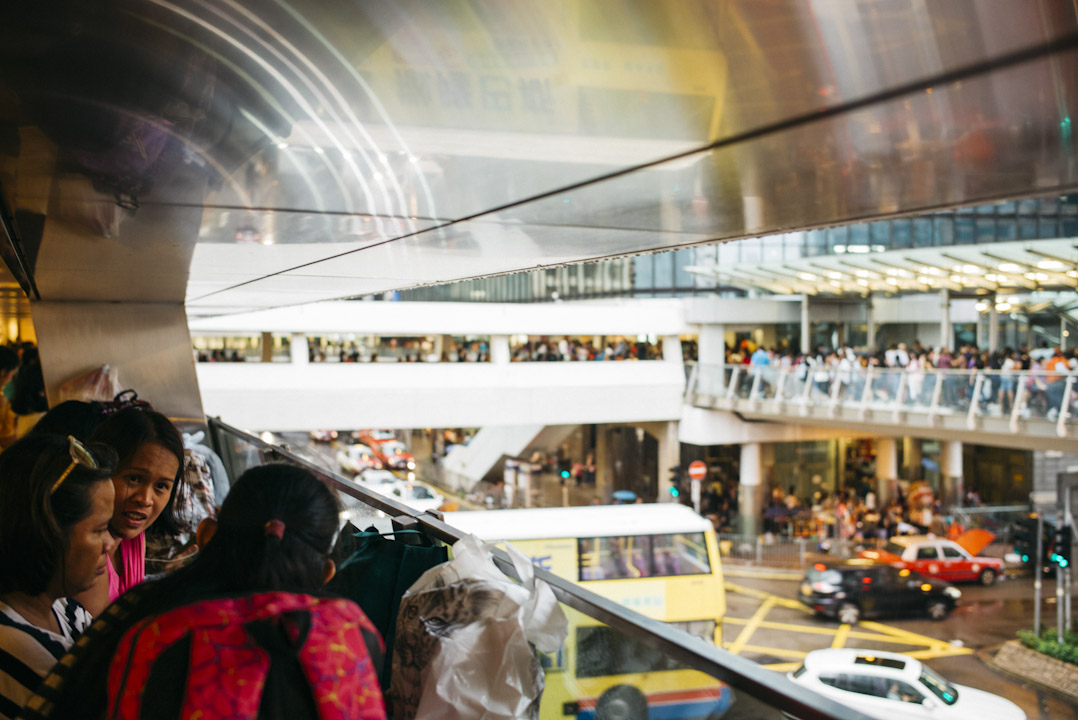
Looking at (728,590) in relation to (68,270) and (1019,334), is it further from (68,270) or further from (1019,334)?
(1019,334)

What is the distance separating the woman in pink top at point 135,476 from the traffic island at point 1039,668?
14519 millimetres

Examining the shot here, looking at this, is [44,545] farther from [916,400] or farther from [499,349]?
[499,349]

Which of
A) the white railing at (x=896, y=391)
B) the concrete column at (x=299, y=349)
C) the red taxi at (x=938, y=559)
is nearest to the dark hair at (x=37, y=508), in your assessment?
the white railing at (x=896, y=391)

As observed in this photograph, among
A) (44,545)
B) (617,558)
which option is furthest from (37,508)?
(617,558)

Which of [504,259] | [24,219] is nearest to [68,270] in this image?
[24,219]

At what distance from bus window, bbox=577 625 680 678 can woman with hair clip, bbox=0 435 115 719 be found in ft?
3.77

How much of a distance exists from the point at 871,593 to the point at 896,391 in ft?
14.7

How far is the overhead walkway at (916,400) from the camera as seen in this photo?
14844 mm

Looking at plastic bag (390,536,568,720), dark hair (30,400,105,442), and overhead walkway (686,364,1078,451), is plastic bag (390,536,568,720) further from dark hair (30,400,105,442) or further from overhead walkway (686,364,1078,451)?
overhead walkway (686,364,1078,451)

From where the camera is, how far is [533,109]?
1.33 m

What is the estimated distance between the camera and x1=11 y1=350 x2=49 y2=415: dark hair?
6625 mm

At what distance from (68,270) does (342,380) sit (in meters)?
19.2

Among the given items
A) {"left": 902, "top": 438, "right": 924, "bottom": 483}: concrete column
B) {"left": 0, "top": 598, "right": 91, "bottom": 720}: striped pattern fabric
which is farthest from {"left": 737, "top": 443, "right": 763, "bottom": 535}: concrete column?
{"left": 0, "top": 598, "right": 91, "bottom": 720}: striped pattern fabric

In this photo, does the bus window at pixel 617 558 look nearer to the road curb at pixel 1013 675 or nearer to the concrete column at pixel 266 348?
the road curb at pixel 1013 675
